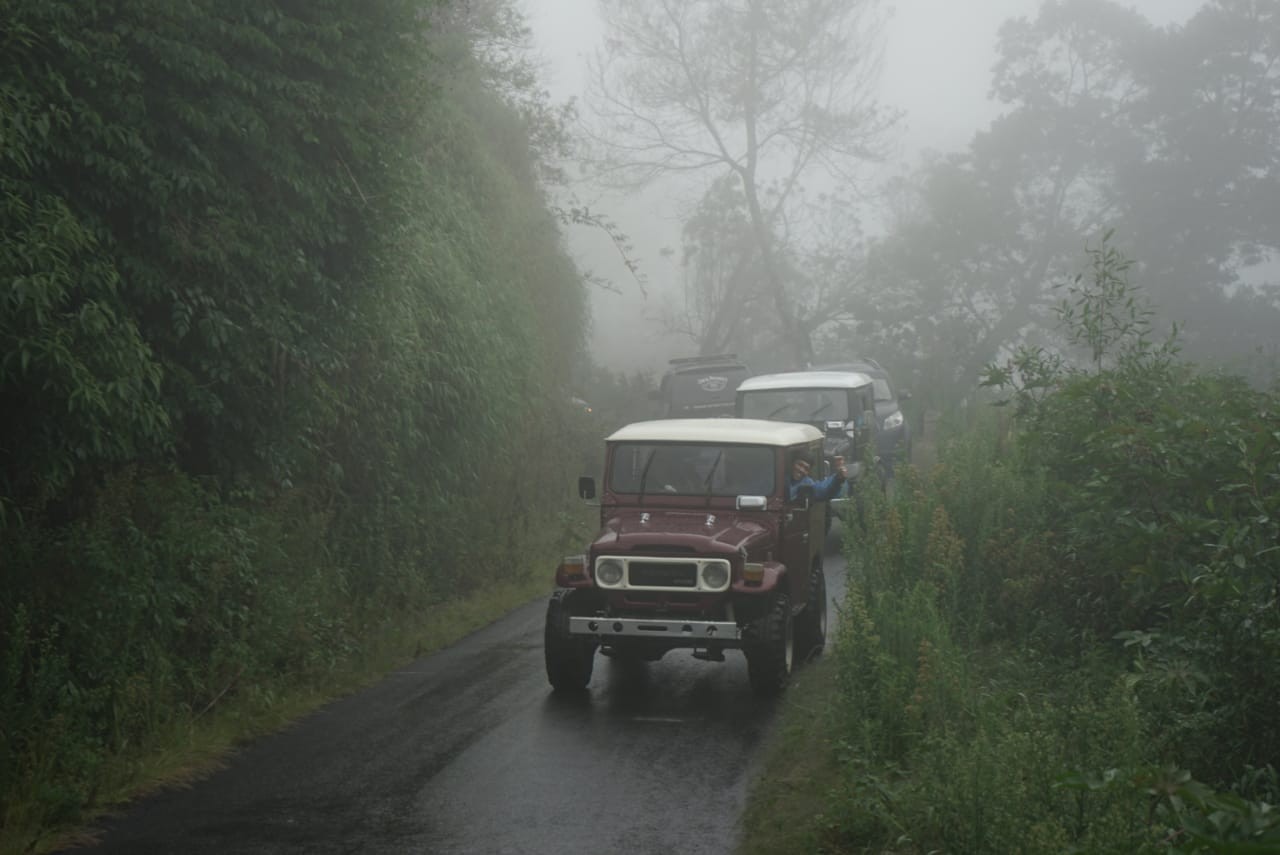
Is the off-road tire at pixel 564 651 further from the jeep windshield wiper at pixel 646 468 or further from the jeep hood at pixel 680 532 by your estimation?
the jeep windshield wiper at pixel 646 468

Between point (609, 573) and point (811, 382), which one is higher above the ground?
point (811, 382)

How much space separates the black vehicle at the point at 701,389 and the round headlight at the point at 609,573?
20516 millimetres

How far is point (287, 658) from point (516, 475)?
29.6ft

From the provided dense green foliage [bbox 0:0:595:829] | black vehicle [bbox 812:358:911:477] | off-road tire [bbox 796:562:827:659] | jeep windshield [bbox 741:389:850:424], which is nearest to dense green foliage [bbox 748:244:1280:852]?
off-road tire [bbox 796:562:827:659]

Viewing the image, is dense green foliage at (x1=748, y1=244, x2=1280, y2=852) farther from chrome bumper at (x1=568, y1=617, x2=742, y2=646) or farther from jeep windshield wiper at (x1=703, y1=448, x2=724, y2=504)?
jeep windshield wiper at (x1=703, y1=448, x2=724, y2=504)

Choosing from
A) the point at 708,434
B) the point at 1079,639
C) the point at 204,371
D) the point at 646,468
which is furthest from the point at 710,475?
the point at 204,371

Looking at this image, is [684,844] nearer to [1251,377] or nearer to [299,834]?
[299,834]

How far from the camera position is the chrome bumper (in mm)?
10188

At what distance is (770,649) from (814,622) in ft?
6.82

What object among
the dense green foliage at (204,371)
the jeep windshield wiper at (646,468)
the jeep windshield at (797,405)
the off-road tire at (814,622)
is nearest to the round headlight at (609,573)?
the jeep windshield wiper at (646,468)

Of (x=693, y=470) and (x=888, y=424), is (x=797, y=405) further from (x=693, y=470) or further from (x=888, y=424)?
(x=693, y=470)

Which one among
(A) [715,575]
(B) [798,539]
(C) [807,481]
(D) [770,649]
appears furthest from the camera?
(C) [807,481]

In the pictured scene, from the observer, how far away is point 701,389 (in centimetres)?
3191

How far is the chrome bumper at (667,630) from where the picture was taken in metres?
10.2
